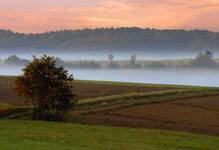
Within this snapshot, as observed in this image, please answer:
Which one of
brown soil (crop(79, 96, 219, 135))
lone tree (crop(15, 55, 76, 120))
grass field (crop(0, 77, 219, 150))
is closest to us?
grass field (crop(0, 77, 219, 150))

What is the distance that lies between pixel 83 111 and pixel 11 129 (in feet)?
55.8

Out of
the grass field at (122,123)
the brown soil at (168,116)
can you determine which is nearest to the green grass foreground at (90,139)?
the grass field at (122,123)

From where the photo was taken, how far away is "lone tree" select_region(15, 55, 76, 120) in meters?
51.9

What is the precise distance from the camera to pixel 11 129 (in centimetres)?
4088

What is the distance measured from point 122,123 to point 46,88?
27.7ft

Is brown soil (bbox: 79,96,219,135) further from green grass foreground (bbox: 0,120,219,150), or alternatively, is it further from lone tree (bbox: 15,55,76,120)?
green grass foreground (bbox: 0,120,219,150)

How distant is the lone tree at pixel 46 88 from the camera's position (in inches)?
2044

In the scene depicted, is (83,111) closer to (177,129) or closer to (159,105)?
(159,105)

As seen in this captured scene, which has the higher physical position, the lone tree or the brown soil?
the lone tree

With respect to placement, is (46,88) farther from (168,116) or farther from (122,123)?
(168,116)

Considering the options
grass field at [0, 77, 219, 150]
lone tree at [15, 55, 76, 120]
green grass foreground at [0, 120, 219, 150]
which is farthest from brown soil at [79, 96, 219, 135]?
green grass foreground at [0, 120, 219, 150]

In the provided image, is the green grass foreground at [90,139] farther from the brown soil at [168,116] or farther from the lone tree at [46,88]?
the lone tree at [46,88]

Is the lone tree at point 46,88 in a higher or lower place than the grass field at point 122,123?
higher

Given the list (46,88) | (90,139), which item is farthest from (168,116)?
(90,139)
